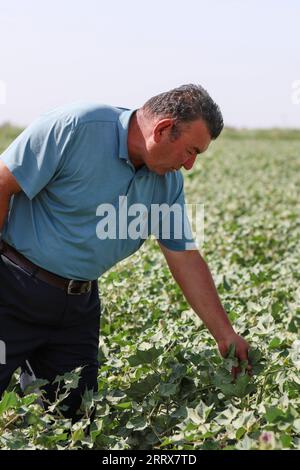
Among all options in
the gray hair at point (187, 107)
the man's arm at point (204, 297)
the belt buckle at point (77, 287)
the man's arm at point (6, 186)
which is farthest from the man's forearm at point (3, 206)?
the man's arm at point (204, 297)

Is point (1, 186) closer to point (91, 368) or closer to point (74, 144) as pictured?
point (74, 144)

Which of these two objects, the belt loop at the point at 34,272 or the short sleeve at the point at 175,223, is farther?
the short sleeve at the point at 175,223

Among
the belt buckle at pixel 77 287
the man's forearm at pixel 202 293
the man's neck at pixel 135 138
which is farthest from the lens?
the man's forearm at pixel 202 293

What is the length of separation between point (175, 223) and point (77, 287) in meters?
0.55

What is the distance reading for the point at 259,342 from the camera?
3746mm

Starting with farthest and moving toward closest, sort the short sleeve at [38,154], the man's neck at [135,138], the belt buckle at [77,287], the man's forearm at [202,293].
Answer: the man's forearm at [202,293] → the belt buckle at [77,287] → the man's neck at [135,138] → the short sleeve at [38,154]

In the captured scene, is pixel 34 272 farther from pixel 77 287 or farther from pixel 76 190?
pixel 76 190

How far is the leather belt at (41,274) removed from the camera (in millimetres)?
3379

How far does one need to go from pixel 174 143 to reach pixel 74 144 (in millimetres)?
406

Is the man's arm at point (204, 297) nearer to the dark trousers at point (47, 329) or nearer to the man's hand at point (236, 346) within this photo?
the man's hand at point (236, 346)

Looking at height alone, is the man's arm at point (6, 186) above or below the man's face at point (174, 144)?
below

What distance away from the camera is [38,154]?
3.15 m

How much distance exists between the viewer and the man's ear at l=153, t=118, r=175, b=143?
10.4 feet

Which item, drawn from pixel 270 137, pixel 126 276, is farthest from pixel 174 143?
pixel 270 137
